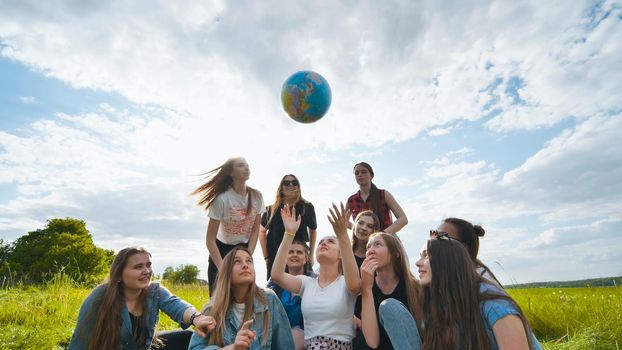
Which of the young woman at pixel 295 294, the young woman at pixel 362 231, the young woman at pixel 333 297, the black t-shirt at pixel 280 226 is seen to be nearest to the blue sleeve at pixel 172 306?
the young woman at pixel 295 294

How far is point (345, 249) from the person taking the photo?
13.3 ft

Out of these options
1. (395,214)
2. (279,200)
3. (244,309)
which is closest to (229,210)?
(279,200)

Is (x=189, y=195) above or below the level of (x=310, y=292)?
above

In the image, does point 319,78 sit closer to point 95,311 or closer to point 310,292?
point 310,292

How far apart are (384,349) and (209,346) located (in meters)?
1.57

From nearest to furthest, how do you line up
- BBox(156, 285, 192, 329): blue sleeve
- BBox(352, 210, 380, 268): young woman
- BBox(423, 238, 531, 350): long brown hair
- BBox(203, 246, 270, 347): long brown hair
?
BBox(423, 238, 531, 350): long brown hair
BBox(203, 246, 270, 347): long brown hair
BBox(156, 285, 192, 329): blue sleeve
BBox(352, 210, 380, 268): young woman

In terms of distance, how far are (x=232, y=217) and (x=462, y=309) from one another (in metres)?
Answer: 3.93

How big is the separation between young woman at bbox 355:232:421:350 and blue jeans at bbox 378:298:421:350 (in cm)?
48

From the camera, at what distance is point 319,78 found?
657cm

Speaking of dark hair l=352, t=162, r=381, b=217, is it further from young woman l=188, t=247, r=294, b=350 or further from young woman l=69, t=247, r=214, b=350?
young woman l=69, t=247, r=214, b=350

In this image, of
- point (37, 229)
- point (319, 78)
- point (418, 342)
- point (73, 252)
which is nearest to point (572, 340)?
point (418, 342)

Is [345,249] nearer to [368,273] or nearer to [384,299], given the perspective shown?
[368,273]

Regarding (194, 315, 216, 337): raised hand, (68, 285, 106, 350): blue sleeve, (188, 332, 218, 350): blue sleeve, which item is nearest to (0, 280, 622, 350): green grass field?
(68, 285, 106, 350): blue sleeve

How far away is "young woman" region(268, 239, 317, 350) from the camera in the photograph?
4480mm
